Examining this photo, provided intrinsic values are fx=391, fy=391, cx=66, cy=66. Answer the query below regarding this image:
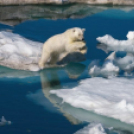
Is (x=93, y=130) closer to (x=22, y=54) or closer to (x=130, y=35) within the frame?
(x=22, y=54)

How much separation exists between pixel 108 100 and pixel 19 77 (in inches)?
62.2

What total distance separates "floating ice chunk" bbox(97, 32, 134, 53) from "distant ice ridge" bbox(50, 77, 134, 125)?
1.39m

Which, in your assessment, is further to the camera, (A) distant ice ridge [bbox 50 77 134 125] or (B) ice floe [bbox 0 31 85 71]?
(B) ice floe [bbox 0 31 85 71]

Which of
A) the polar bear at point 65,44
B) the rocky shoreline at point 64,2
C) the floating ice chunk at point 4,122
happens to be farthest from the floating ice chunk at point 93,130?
the rocky shoreline at point 64,2

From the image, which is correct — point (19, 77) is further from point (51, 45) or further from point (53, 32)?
point (53, 32)

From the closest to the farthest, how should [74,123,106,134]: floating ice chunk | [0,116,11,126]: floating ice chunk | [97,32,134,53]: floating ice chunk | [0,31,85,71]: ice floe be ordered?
[74,123,106,134]: floating ice chunk < [0,116,11,126]: floating ice chunk < [0,31,85,71]: ice floe < [97,32,134,53]: floating ice chunk

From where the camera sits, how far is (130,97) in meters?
5.16

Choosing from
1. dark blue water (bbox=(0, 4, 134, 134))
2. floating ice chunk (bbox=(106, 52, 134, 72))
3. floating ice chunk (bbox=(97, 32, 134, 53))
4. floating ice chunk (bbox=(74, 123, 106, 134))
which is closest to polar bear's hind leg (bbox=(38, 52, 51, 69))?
dark blue water (bbox=(0, 4, 134, 134))

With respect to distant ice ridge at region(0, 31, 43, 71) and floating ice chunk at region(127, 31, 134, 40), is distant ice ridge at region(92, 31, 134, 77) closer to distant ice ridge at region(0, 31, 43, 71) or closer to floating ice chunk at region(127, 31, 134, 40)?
floating ice chunk at region(127, 31, 134, 40)

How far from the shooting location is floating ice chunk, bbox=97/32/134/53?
23.4ft

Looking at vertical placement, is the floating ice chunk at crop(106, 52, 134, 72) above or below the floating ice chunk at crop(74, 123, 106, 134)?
above

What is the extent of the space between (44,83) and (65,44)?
73 cm

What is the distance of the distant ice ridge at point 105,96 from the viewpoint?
15.5 feet

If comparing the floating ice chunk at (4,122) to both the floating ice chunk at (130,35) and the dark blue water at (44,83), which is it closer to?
the dark blue water at (44,83)
